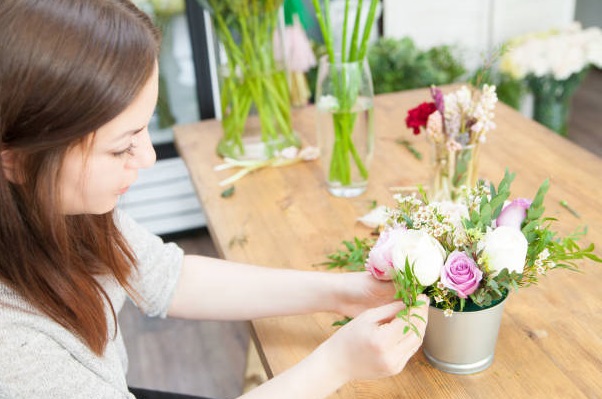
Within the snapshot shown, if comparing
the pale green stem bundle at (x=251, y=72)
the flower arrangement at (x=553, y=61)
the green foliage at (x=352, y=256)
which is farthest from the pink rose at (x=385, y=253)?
the flower arrangement at (x=553, y=61)

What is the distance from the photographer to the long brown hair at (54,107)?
2.56 feet

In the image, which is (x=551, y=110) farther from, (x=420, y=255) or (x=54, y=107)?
(x=54, y=107)

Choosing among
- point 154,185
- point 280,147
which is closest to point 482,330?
point 280,147

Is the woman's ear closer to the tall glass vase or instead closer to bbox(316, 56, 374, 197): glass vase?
bbox(316, 56, 374, 197): glass vase

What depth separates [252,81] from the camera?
165 cm

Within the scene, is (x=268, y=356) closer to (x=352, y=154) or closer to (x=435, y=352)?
(x=435, y=352)

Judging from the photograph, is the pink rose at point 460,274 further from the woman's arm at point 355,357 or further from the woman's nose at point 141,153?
the woman's nose at point 141,153

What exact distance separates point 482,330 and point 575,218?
1.66ft

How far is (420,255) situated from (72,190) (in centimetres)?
46

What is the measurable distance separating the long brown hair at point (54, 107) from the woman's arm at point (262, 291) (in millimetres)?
246

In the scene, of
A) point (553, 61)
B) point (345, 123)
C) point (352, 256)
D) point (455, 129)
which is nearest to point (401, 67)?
point (553, 61)

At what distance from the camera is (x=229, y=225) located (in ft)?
4.77

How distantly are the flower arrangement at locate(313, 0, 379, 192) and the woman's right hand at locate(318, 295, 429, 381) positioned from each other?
0.63 m

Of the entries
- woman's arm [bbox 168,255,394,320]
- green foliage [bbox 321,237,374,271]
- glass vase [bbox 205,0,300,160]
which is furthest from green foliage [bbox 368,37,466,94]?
woman's arm [bbox 168,255,394,320]
